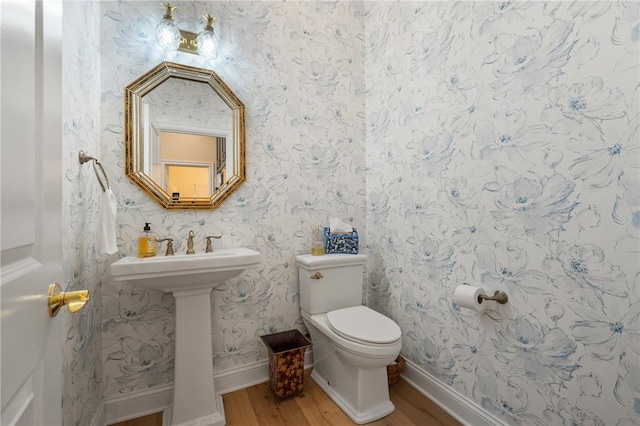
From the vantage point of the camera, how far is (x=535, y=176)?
46.3 inches

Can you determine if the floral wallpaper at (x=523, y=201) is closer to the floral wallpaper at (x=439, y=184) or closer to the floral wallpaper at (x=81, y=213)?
the floral wallpaper at (x=439, y=184)

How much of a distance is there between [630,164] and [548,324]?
64 centimetres

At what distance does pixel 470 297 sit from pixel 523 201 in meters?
0.48

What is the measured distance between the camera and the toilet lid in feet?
4.66

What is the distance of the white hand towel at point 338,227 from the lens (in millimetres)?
1954

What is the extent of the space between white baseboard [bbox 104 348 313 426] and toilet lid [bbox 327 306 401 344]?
25.2 inches

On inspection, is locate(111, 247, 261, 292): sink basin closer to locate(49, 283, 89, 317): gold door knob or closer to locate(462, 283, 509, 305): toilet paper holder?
locate(49, 283, 89, 317): gold door knob

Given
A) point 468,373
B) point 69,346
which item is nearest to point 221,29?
point 69,346

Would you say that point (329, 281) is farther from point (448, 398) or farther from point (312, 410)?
point (448, 398)

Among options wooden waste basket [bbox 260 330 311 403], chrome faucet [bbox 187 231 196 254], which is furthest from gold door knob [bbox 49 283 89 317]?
wooden waste basket [bbox 260 330 311 403]

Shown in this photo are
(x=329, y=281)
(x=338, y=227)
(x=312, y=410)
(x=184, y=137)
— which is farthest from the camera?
(x=338, y=227)

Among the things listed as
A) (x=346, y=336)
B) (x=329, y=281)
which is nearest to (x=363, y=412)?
(x=346, y=336)

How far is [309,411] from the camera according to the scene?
1.55 m

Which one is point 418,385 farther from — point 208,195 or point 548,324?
point 208,195
